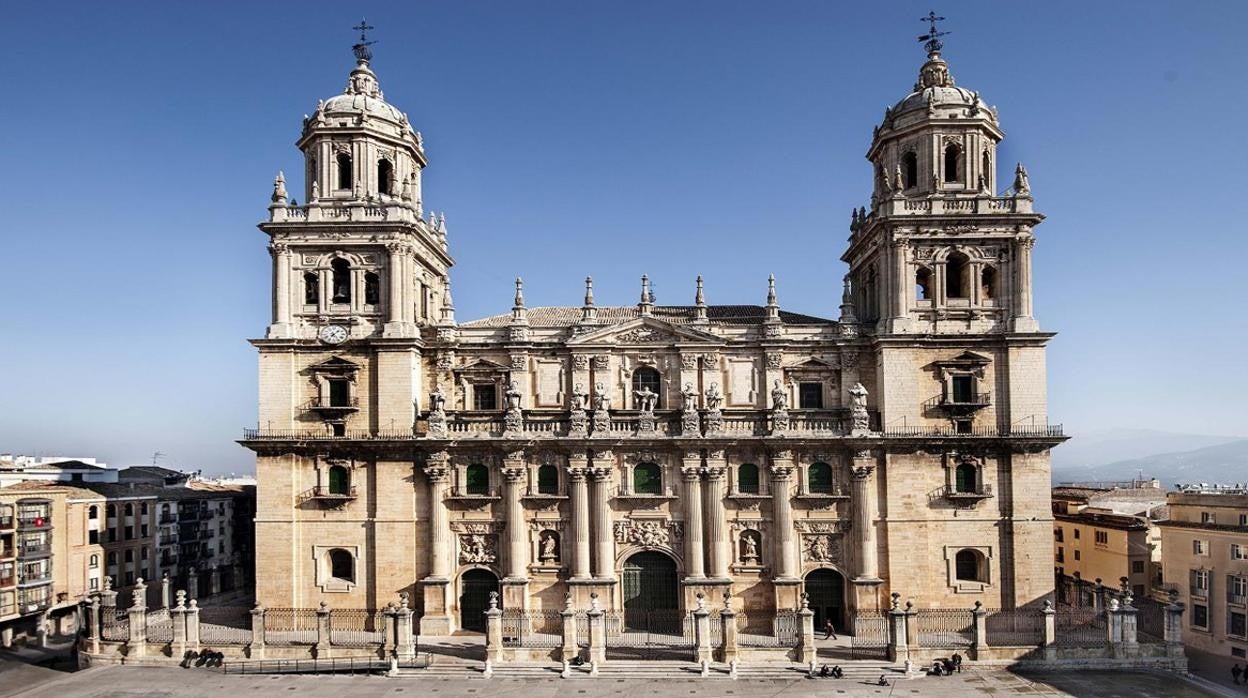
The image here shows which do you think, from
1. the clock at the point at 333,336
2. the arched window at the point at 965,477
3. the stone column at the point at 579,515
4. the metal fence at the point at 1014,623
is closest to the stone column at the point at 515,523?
the stone column at the point at 579,515

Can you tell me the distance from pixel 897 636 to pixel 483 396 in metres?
19.2

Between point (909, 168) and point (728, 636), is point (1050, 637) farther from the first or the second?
point (909, 168)

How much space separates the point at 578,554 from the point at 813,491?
1006 cm

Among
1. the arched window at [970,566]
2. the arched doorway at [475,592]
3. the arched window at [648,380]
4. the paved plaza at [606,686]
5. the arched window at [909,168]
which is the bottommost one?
the paved plaza at [606,686]

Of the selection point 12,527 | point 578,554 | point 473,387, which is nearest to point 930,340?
point 578,554

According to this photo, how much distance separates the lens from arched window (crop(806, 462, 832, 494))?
120 ft

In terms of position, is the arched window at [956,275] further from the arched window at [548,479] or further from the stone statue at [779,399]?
the arched window at [548,479]

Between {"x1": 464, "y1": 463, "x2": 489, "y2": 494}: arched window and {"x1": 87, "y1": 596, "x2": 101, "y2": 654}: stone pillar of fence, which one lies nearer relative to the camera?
{"x1": 87, "y1": 596, "x2": 101, "y2": 654}: stone pillar of fence

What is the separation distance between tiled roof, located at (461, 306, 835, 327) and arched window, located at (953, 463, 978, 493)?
8.15 m

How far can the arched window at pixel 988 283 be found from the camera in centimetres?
3694

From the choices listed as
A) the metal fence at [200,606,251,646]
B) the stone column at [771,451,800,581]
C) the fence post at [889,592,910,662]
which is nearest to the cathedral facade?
the stone column at [771,451,800,581]

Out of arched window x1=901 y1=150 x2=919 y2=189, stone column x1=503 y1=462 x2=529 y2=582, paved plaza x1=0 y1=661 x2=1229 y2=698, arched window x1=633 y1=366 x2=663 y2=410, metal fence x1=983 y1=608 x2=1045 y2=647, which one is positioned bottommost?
paved plaza x1=0 y1=661 x2=1229 y2=698

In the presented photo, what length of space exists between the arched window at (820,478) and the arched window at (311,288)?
72.1 ft

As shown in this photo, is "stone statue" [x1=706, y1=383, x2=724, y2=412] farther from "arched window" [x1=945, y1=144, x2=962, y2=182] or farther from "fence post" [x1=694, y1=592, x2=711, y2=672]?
"arched window" [x1=945, y1=144, x2=962, y2=182]
